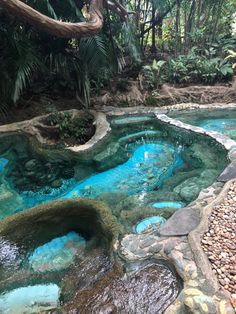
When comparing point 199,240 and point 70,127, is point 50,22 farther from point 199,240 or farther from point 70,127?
point 199,240

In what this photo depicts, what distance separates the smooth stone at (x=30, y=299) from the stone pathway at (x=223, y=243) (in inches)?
57.3

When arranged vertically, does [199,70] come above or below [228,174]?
above

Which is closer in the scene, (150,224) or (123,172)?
(150,224)

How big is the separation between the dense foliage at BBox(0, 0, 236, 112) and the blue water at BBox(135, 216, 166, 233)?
396 centimetres

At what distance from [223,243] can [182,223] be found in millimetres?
477

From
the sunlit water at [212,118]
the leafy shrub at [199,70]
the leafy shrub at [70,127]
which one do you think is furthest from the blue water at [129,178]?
the leafy shrub at [199,70]

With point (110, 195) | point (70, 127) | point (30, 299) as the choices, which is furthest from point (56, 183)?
point (30, 299)

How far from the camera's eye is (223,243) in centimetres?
272

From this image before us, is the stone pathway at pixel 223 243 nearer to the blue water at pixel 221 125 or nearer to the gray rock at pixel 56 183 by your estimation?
the gray rock at pixel 56 183

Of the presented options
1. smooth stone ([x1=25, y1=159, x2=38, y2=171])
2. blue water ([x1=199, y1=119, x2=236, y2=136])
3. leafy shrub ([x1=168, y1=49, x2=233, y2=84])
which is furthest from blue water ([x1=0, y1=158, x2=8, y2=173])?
leafy shrub ([x1=168, y1=49, x2=233, y2=84])

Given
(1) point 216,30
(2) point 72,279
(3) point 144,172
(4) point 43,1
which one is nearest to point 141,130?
(3) point 144,172

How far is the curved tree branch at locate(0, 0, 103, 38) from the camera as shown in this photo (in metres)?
3.72

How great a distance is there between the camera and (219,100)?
301 inches

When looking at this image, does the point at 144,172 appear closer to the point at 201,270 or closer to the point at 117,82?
the point at 201,270
